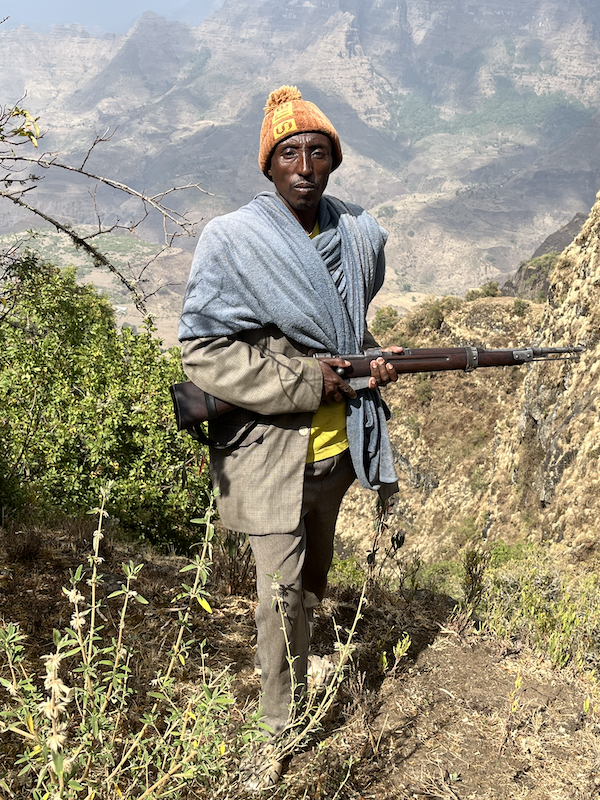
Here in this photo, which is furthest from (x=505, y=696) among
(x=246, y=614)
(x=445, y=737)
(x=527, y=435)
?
(x=527, y=435)

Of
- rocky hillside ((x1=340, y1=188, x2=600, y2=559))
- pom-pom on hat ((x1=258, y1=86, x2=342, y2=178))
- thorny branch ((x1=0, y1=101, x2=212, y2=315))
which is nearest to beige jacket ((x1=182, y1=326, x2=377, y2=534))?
pom-pom on hat ((x1=258, y1=86, x2=342, y2=178))

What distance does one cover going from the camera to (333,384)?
1.98 m

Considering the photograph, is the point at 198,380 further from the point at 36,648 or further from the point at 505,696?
the point at 505,696

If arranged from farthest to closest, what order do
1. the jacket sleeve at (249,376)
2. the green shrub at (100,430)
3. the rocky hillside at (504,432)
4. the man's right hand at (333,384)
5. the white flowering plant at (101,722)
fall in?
the rocky hillside at (504,432) < the green shrub at (100,430) < the man's right hand at (333,384) < the jacket sleeve at (249,376) < the white flowering plant at (101,722)

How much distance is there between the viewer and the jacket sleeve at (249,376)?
6.12 feet

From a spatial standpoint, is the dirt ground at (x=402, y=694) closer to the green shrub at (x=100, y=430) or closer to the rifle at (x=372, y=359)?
the rifle at (x=372, y=359)

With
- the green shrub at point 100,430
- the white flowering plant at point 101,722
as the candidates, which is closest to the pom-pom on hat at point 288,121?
the white flowering plant at point 101,722

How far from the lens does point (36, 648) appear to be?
246cm

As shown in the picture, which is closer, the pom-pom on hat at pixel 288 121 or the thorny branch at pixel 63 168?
the pom-pom on hat at pixel 288 121

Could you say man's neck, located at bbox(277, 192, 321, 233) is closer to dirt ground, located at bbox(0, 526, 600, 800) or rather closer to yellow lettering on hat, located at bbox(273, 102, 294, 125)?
yellow lettering on hat, located at bbox(273, 102, 294, 125)

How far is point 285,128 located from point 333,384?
886 millimetres

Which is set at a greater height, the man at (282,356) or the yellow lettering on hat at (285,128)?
the yellow lettering on hat at (285,128)

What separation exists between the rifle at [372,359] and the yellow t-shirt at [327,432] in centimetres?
12

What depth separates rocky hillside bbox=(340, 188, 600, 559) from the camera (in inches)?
452
